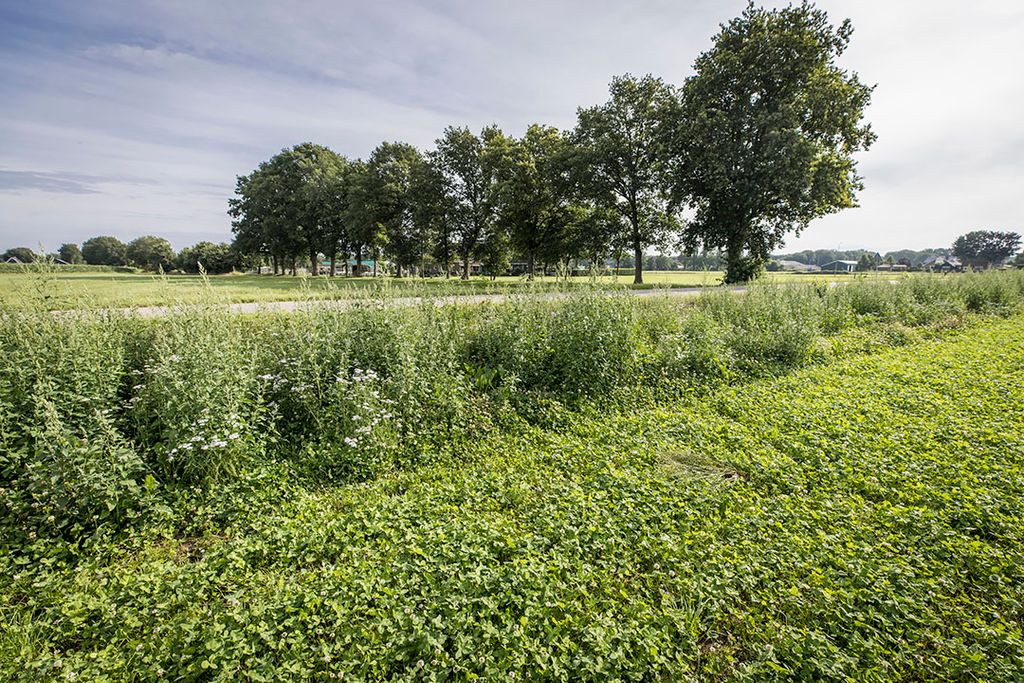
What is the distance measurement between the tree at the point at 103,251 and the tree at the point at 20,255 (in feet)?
280

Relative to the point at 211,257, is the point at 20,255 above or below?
below

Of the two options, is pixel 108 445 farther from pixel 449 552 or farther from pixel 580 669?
pixel 580 669

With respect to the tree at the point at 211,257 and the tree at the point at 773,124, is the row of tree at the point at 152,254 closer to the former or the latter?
the tree at the point at 211,257

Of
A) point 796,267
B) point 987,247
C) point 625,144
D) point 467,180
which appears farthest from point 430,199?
point 987,247

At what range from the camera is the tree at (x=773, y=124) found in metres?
21.9

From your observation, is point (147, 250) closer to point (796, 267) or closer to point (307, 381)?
point (307, 381)

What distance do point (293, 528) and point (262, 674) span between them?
1.45 m

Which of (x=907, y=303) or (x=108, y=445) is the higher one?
(x=907, y=303)

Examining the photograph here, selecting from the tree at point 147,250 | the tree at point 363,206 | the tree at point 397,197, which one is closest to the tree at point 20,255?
the tree at point 397,197

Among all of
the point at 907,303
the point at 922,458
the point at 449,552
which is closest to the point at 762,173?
the point at 907,303

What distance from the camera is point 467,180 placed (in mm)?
36031

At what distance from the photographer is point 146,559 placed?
3.44m

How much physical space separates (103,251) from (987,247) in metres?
171

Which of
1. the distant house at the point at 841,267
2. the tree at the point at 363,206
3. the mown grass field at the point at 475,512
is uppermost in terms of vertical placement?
the tree at the point at 363,206
